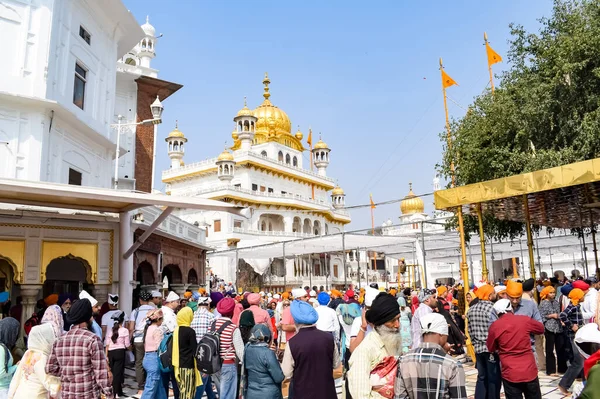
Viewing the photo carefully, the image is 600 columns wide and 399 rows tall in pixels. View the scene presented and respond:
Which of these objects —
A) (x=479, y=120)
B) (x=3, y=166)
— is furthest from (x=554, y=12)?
(x=3, y=166)

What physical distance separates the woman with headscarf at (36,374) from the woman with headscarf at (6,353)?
23 cm

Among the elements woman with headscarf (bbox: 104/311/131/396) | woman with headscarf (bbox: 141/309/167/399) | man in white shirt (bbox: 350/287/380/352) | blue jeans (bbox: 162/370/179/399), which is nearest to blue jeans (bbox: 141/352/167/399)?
woman with headscarf (bbox: 141/309/167/399)

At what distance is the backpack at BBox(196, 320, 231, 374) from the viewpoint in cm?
560

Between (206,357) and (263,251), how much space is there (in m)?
20.7

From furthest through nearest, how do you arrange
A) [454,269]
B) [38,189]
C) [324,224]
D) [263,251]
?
1. [324,224]
2. [454,269]
3. [263,251]
4. [38,189]

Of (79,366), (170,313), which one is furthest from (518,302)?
(79,366)

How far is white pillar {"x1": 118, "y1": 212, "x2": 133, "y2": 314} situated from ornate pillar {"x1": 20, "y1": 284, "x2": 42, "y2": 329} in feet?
6.27

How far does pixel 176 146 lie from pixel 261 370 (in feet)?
166

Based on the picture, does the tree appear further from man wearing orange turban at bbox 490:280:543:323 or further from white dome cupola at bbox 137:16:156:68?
white dome cupola at bbox 137:16:156:68

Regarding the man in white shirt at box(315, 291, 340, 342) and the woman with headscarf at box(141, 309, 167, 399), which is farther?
the man in white shirt at box(315, 291, 340, 342)

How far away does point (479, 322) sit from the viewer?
21.3ft

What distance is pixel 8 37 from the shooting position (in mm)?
12914

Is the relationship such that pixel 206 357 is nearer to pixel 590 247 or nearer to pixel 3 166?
pixel 3 166

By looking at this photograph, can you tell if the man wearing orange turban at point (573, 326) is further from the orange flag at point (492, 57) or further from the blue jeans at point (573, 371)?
the orange flag at point (492, 57)
